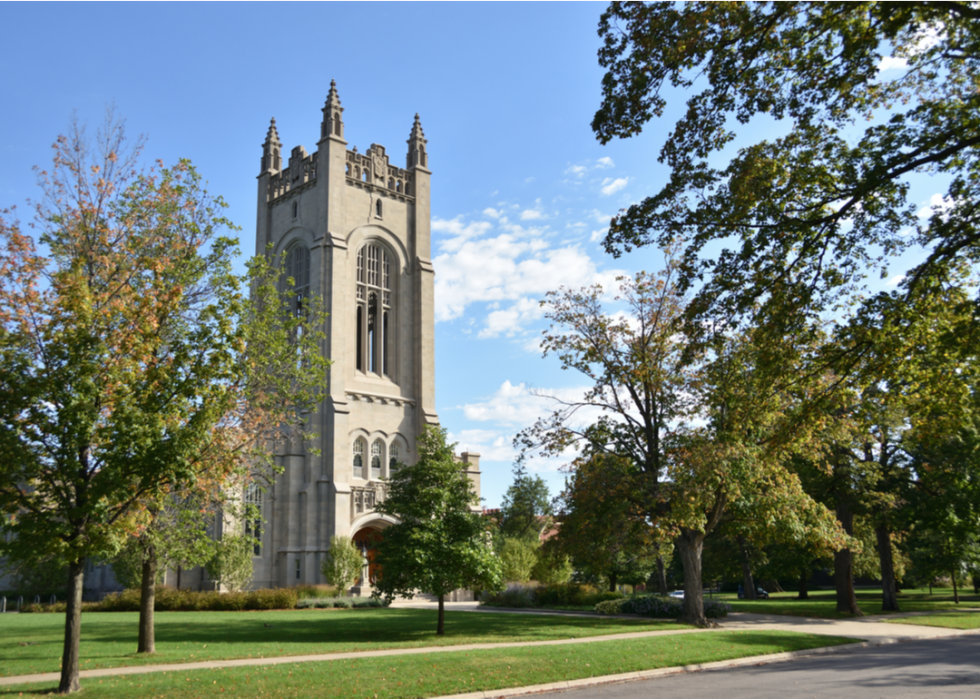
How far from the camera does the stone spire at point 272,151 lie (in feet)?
166

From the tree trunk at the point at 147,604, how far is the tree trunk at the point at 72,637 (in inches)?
147

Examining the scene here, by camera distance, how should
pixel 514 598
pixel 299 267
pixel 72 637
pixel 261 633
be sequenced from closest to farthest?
pixel 72 637 → pixel 261 633 → pixel 514 598 → pixel 299 267

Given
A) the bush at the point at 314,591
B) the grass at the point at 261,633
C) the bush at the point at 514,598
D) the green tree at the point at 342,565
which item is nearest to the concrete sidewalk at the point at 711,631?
the grass at the point at 261,633

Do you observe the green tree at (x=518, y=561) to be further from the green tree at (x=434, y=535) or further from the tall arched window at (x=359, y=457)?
the green tree at (x=434, y=535)

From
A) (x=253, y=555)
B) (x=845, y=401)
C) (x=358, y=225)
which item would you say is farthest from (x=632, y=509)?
(x=358, y=225)

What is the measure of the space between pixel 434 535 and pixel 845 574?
1918cm

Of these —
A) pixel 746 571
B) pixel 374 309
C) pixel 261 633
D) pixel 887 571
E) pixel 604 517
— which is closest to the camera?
pixel 261 633

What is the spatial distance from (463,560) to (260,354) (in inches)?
295

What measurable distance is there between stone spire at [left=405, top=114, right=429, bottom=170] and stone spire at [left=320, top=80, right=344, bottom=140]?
6.20 metres

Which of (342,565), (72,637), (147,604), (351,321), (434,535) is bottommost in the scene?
(342,565)

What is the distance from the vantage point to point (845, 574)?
97.6 feet

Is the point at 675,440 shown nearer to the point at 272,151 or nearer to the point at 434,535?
the point at 434,535

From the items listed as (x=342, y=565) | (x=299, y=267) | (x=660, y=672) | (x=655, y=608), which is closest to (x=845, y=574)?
(x=655, y=608)

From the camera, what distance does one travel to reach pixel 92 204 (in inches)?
521
